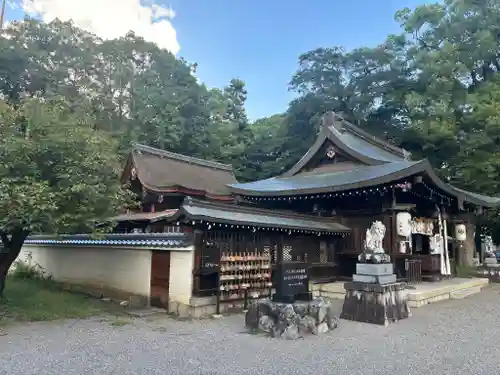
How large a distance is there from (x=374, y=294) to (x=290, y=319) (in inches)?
85.4

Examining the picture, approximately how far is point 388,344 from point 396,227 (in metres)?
6.05

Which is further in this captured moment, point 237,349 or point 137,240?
point 137,240

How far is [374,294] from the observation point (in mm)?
8008

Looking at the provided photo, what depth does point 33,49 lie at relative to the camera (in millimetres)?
26531

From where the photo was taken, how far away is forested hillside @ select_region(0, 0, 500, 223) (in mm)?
20469

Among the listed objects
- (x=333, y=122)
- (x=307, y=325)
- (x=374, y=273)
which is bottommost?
(x=307, y=325)

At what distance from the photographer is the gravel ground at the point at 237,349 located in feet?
16.5

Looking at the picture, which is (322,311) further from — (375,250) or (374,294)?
(375,250)

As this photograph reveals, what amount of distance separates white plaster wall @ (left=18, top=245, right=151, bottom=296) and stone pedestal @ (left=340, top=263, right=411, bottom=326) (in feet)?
16.2

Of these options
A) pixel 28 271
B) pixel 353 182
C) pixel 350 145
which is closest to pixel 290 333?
pixel 353 182

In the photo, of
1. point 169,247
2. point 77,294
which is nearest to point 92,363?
point 169,247

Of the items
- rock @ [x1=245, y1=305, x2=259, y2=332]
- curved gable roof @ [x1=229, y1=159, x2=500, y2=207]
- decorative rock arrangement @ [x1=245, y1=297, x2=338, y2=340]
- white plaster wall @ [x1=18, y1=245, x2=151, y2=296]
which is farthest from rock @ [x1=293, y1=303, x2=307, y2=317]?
curved gable roof @ [x1=229, y1=159, x2=500, y2=207]

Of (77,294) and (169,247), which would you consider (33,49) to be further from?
(169,247)

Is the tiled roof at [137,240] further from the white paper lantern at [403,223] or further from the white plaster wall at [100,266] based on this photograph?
the white paper lantern at [403,223]
